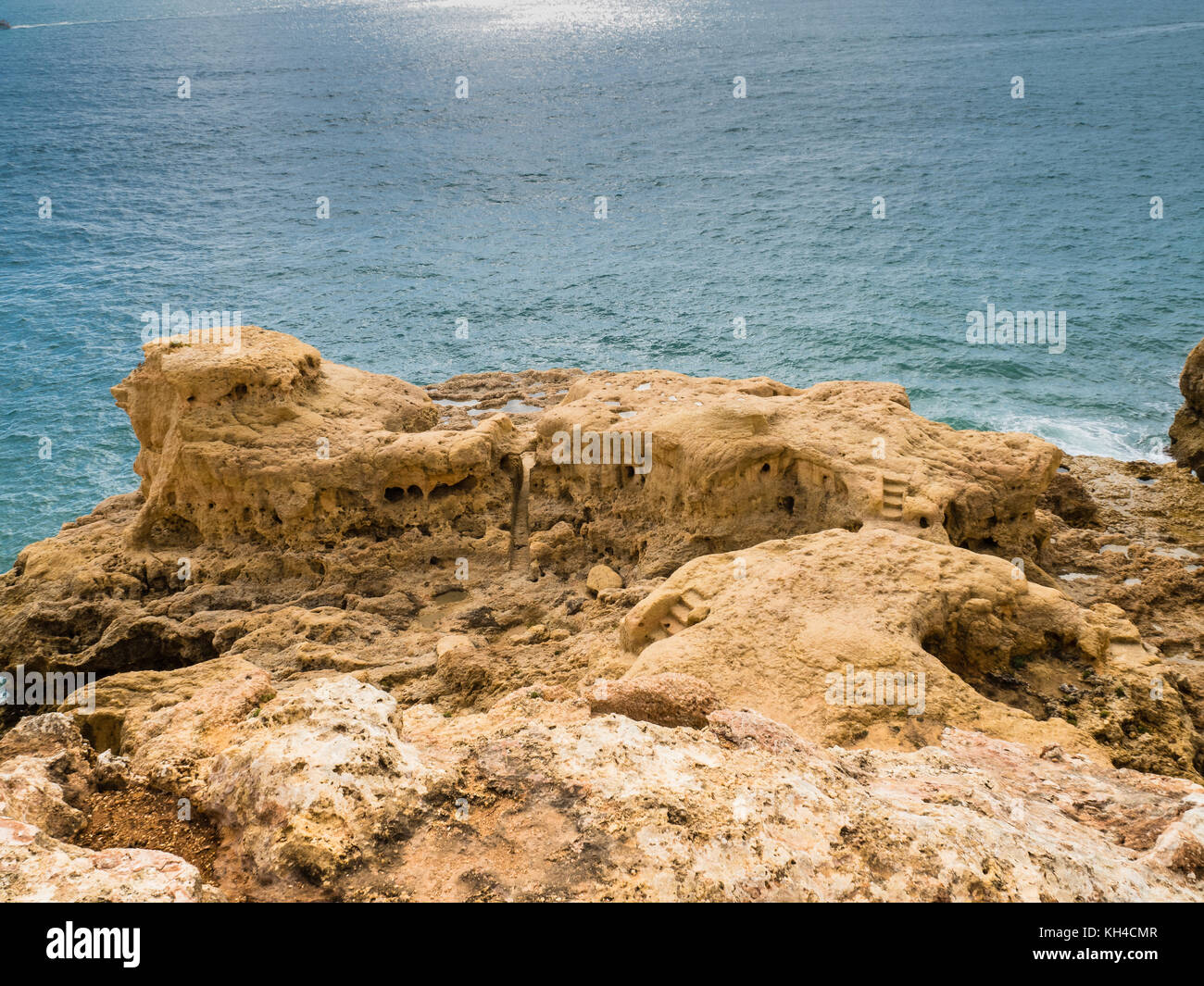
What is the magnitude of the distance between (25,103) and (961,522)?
70.0 meters

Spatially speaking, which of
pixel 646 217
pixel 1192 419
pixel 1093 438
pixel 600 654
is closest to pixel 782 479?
pixel 600 654

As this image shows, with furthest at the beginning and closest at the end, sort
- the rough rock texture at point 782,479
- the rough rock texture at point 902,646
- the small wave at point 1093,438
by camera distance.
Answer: the small wave at point 1093,438 → the rough rock texture at point 782,479 → the rough rock texture at point 902,646

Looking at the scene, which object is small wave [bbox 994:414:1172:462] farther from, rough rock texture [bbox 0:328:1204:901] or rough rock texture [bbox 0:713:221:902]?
rough rock texture [bbox 0:713:221:902]

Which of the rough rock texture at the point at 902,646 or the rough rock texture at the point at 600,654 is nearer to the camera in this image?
the rough rock texture at the point at 600,654

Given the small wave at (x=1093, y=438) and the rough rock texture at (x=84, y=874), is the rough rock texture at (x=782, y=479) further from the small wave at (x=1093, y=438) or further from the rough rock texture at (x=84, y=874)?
the small wave at (x=1093, y=438)

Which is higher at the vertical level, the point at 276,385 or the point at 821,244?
the point at 821,244

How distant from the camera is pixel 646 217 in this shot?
41.4 m

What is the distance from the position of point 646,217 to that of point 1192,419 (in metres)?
27.2

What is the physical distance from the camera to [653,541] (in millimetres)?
11555

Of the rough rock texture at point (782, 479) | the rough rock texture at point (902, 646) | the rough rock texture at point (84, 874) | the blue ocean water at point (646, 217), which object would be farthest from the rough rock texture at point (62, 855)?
the blue ocean water at point (646, 217)

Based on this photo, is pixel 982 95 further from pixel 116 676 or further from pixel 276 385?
pixel 116 676

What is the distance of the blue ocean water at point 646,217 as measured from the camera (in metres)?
27.6

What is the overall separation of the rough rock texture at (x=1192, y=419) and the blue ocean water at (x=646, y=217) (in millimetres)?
1603

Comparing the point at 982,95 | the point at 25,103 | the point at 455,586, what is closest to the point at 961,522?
the point at 455,586
